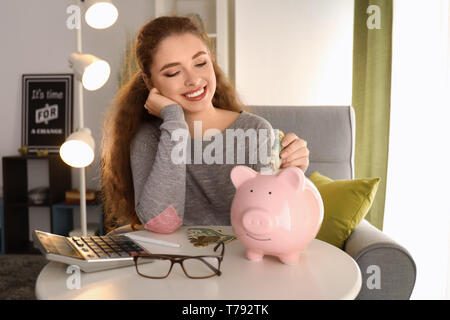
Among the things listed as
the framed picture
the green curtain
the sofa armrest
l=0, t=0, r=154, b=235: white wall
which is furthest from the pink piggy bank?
the framed picture

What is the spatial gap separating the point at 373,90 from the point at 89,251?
1736 millimetres

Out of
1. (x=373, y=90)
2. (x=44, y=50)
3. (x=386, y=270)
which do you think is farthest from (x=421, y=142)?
(x=44, y=50)

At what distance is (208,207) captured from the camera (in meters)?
1.36

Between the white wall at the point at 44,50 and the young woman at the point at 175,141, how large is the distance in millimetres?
1819

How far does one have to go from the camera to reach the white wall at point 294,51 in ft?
8.00

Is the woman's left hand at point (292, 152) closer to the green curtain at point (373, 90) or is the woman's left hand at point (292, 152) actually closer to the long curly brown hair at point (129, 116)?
the long curly brown hair at point (129, 116)

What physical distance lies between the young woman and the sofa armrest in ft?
0.96

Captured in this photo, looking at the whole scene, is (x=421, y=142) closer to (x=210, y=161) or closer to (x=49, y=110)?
(x=210, y=161)

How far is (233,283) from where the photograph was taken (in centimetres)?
72

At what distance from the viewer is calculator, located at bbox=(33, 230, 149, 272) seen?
0.76 m
